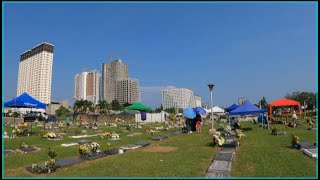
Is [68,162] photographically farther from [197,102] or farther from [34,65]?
[197,102]

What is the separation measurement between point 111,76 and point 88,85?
42.6 ft

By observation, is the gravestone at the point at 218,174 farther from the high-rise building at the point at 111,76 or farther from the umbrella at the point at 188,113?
the high-rise building at the point at 111,76

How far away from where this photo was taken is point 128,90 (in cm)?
12244

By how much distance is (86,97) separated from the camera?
13038cm

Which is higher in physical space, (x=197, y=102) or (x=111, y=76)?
(x=111, y=76)

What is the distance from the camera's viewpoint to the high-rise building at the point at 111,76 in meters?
122

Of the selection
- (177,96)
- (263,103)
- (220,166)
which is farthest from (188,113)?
(177,96)

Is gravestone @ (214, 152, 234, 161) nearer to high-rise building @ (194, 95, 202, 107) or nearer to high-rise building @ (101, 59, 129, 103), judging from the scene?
high-rise building @ (194, 95, 202, 107)

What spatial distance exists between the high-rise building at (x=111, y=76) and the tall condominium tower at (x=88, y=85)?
9.86 ft

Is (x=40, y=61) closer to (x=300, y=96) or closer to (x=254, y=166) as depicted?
(x=254, y=166)

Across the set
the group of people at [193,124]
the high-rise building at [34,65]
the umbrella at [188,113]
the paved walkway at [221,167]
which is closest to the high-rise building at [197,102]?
the high-rise building at [34,65]

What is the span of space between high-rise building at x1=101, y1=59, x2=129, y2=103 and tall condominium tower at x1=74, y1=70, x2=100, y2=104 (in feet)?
9.86

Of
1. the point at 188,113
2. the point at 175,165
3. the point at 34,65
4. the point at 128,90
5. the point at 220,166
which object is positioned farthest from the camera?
the point at 128,90

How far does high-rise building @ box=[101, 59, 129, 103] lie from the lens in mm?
121500
